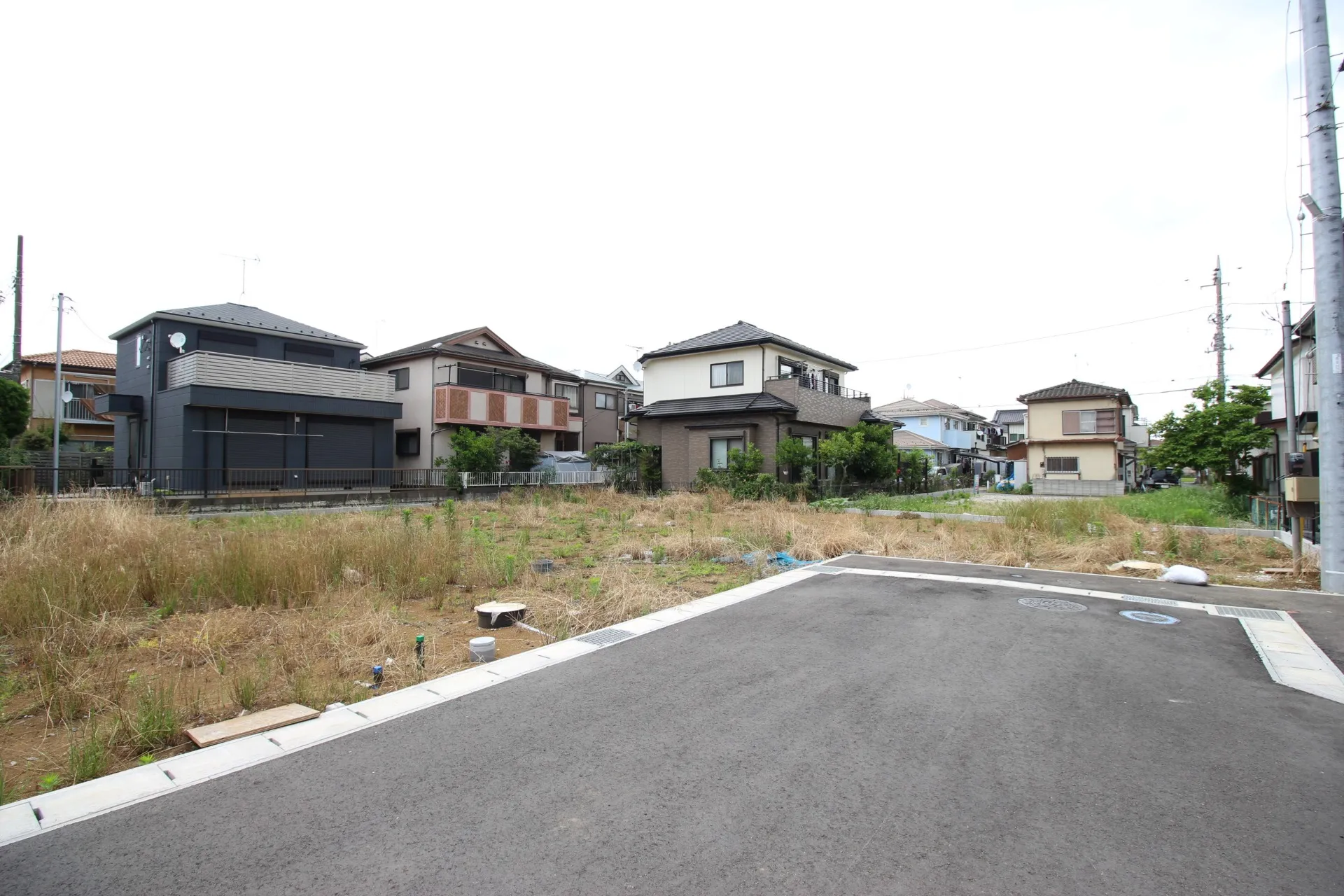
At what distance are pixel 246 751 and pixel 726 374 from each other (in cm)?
2256

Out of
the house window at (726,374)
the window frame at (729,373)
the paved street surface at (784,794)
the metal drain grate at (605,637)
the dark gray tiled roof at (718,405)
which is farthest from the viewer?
the house window at (726,374)

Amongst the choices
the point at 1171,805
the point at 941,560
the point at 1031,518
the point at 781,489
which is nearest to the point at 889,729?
the point at 1171,805

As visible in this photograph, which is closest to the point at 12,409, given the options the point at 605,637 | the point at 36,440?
the point at 36,440

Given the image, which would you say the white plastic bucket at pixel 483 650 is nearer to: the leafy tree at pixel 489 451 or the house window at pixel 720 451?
the leafy tree at pixel 489 451

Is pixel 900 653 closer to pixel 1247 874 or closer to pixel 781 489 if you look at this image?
pixel 1247 874

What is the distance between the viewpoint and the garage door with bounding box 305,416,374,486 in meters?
21.4

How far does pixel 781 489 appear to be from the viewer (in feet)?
67.9

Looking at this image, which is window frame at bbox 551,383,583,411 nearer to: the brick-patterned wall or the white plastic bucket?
the brick-patterned wall

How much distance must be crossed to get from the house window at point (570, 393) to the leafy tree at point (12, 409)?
699 inches

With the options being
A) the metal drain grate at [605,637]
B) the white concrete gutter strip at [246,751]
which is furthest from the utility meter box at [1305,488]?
the white concrete gutter strip at [246,751]

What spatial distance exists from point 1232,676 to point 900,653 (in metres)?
Answer: 2.19

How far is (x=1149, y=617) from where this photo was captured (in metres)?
6.23

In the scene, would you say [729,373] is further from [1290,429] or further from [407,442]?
[1290,429]

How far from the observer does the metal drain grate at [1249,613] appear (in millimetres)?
6184
